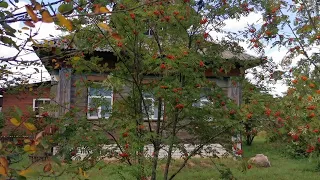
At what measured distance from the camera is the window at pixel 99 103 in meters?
5.36

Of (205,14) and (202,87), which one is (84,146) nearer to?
(202,87)

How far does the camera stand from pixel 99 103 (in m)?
5.39

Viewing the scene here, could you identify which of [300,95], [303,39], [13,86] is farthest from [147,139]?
[303,39]

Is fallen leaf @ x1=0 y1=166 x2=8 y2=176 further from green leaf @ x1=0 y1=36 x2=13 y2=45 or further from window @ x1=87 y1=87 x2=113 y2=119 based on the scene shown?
window @ x1=87 y1=87 x2=113 y2=119

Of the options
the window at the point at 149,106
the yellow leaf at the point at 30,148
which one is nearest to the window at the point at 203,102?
the window at the point at 149,106

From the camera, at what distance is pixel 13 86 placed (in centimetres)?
437

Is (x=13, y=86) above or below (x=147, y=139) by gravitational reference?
above

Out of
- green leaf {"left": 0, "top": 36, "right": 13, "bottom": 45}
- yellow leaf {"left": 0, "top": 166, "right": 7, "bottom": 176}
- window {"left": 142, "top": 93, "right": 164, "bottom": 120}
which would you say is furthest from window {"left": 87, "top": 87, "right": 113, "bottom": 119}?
yellow leaf {"left": 0, "top": 166, "right": 7, "bottom": 176}

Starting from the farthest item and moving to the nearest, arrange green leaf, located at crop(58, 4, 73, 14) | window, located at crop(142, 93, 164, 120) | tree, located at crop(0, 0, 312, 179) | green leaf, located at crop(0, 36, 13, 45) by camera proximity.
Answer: window, located at crop(142, 93, 164, 120)
tree, located at crop(0, 0, 312, 179)
green leaf, located at crop(0, 36, 13, 45)
green leaf, located at crop(58, 4, 73, 14)

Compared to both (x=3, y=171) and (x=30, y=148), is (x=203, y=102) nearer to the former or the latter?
(x=30, y=148)

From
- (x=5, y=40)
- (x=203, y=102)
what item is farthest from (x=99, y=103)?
(x=5, y=40)

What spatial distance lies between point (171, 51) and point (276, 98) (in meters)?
1.57

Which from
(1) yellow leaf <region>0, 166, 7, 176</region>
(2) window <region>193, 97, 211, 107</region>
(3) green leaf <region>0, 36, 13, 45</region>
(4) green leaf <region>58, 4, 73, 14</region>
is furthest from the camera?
(2) window <region>193, 97, 211, 107</region>

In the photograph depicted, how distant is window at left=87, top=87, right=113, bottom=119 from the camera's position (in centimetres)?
536
